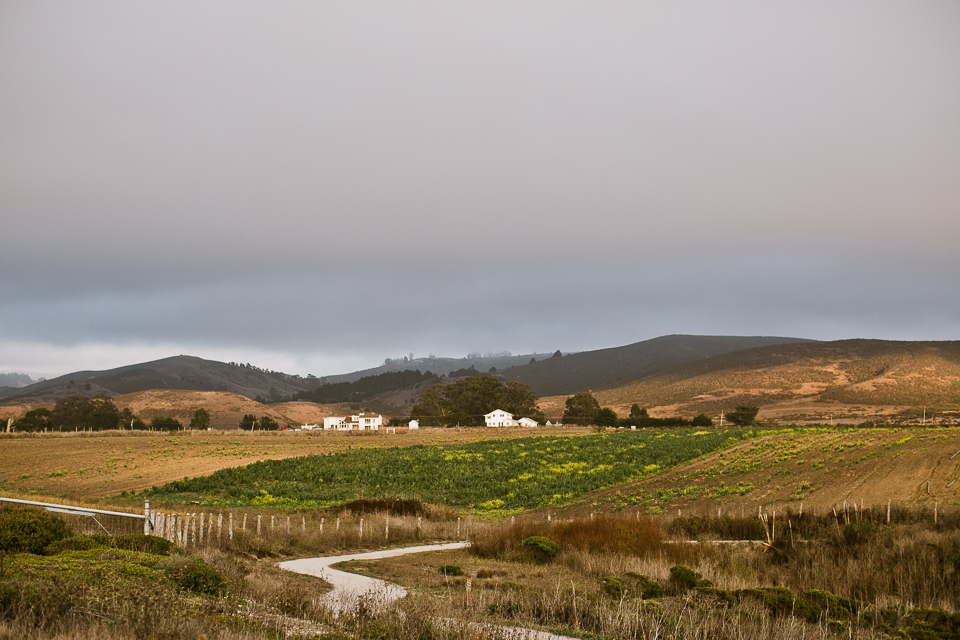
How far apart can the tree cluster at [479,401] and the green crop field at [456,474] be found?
60621 millimetres

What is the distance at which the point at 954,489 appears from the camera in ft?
94.8

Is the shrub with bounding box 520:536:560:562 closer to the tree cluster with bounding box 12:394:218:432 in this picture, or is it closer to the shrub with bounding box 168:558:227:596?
the shrub with bounding box 168:558:227:596

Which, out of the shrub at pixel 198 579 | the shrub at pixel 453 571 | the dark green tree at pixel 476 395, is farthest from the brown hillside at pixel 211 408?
the shrub at pixel 198 579

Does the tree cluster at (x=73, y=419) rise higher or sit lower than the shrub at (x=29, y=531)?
lower

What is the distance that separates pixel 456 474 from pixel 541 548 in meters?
28.5

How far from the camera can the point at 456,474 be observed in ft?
154

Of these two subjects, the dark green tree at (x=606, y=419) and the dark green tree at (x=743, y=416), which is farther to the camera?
the dark green tree at (x=606, y=419)

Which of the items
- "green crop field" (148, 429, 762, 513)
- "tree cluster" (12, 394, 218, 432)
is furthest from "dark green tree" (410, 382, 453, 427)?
"green crop field" (148, 429, 762, 513)

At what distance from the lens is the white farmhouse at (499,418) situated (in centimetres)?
11888

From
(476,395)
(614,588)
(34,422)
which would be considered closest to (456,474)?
(614,588)

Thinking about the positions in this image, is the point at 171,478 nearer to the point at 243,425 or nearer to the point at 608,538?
A: the point at 608,538

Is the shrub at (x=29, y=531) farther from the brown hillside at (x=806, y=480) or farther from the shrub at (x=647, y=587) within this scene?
the brown hillside at (x=806, y=480)

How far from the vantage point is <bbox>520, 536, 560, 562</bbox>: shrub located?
18891 millimetres

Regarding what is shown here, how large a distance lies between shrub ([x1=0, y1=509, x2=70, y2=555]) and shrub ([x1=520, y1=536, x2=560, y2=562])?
11.7 m
